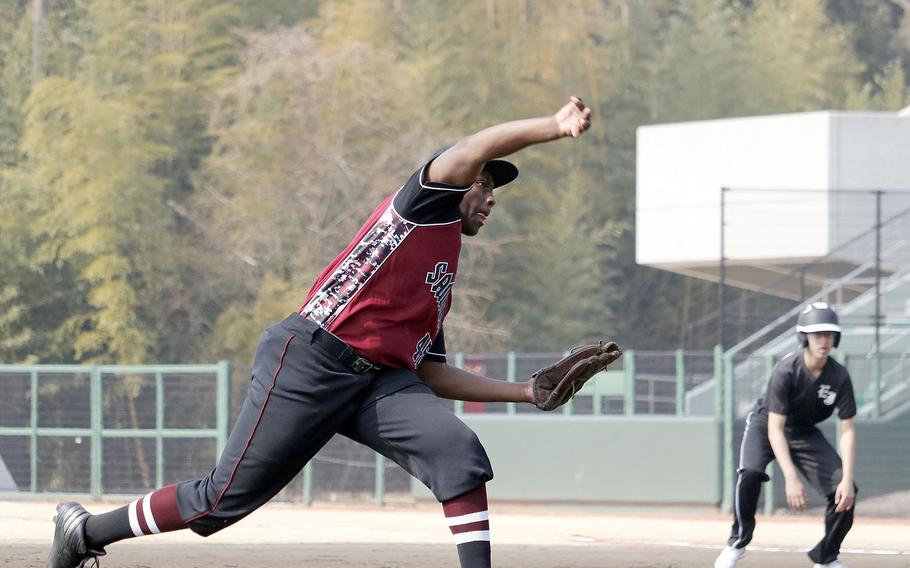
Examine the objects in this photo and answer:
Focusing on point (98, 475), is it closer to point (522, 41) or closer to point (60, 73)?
point (60, 73)

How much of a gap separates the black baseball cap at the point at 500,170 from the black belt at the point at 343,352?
903 mm

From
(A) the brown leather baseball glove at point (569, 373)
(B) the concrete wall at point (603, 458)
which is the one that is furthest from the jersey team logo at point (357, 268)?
(B) the concrete wall at point (603, 458)

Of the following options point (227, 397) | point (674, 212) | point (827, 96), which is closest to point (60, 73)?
point (674, 212)

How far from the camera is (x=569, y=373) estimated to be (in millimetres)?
6543

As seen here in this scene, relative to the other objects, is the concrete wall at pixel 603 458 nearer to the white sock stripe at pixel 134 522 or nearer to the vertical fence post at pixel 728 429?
the vertical fence post at pixel 728 429

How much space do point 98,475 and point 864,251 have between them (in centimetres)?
1283

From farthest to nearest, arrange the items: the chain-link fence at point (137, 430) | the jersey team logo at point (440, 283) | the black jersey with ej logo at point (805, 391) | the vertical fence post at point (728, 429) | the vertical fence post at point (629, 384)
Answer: the vertical fence post at point (629, 384) < the chain-link fence at point (137, 430) < the vertical fence post at point (728, 429) < the black jersey with ej logo at point (805, 391) < the jersey team logo at point (440, 283)

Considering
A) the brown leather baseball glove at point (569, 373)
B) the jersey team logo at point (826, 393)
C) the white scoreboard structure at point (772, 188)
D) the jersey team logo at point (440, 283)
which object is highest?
the white scoreboard structure at point (772, 188)

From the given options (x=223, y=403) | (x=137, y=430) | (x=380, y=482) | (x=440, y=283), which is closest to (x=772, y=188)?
(x=380, y=482)

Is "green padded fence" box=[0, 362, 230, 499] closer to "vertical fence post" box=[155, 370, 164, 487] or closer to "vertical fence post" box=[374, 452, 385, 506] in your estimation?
"vertical fence post" box=[155, 370, 164, 487]

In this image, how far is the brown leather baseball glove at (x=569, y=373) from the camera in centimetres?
655

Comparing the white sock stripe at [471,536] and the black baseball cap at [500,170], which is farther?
the black baseball cap at [500,170]

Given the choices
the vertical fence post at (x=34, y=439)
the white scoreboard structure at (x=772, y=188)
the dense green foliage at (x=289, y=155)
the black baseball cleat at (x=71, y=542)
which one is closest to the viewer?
the black baseball cleat at (x=71, y=542)

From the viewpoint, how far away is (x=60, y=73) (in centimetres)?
3541
